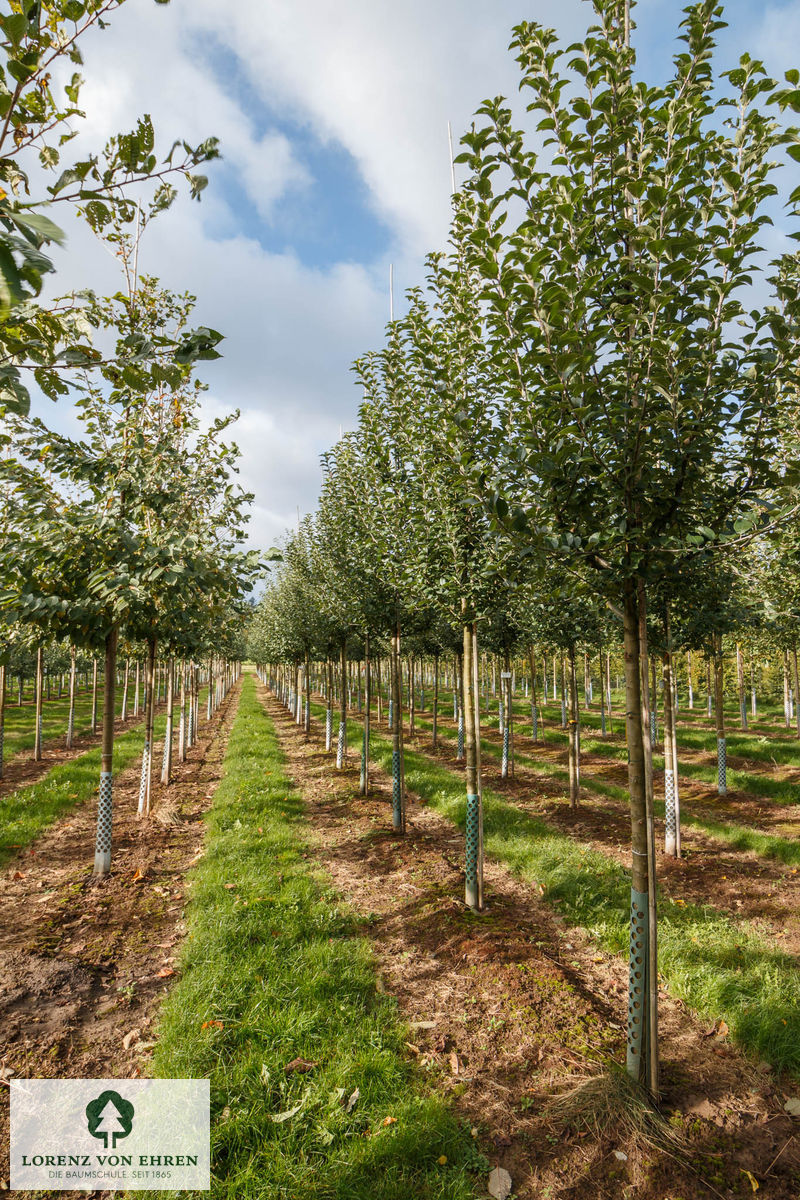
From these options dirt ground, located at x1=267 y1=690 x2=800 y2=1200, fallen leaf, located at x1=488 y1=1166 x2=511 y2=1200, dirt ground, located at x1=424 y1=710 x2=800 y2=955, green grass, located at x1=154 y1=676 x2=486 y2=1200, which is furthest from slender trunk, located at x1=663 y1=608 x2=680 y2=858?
fallen leaf, located at x1=488 y1=1166 x2=511 y2=1200

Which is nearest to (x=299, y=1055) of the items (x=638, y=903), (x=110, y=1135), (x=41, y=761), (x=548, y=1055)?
(x=110, y=1135)

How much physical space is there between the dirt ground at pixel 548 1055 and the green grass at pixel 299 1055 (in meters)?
0.31

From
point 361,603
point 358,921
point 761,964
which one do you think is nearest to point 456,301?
point 361,603

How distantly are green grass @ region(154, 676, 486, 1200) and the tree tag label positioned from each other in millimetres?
126

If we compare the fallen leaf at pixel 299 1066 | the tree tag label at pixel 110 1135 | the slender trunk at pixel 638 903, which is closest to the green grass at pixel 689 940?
the slender trunk at pixel 638 903

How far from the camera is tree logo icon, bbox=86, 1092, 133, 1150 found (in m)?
3.54

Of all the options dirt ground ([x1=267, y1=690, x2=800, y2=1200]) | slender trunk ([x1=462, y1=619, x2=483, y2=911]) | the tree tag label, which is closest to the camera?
the tree tag label

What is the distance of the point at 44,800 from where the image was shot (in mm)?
Answer: 10695

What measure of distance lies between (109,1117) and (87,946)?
2.45 metres

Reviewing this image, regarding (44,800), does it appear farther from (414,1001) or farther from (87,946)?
(414,1001)

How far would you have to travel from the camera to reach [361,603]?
34.1 feet

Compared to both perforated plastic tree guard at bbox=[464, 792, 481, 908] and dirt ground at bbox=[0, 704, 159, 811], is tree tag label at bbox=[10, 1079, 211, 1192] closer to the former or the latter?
perforated plastic tree guard at bbox=[464, 792, 481, 908]

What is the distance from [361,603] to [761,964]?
7.41 meters

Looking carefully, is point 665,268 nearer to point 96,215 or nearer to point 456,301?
point 96,215
